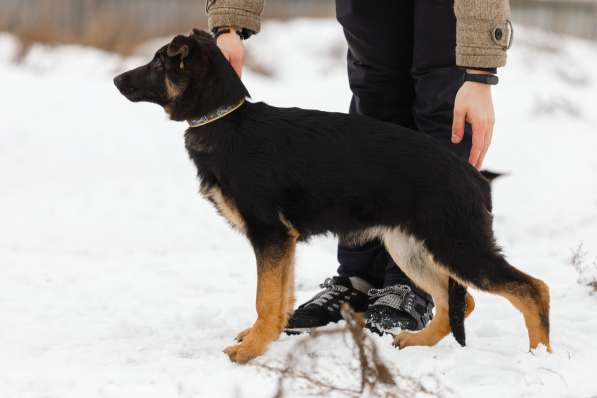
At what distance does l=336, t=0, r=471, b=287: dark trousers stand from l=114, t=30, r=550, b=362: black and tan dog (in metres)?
0.43

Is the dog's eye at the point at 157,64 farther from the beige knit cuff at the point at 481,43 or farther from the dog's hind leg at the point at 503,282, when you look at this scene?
the dog's hind leg at the point at 503,282

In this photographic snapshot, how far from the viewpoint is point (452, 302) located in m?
3.27

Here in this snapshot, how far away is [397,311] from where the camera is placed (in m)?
3.64

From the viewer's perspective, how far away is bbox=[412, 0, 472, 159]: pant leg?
3.36 metres

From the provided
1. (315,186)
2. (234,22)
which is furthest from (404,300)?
(234,22)

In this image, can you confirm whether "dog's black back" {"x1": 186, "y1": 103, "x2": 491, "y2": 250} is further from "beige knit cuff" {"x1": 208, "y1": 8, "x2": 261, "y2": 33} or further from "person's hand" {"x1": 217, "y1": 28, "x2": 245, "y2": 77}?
"beige knit cuff" {"x1": 208, "y1": 8, "x2": 261, "y2": 33}

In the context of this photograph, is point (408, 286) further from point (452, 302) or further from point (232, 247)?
point (232, 247)

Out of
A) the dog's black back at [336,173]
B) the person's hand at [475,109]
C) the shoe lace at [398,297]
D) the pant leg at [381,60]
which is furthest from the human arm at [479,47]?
the shoe lace at [398,297]

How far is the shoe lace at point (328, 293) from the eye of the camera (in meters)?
3.83

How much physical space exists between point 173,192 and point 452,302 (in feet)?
14.0

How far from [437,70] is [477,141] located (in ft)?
1.48

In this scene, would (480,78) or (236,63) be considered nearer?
(480,78)

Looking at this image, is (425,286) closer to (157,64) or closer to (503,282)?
(503,282)

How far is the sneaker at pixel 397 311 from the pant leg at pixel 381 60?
0.29ft
